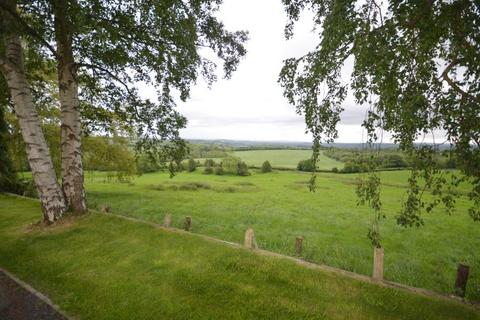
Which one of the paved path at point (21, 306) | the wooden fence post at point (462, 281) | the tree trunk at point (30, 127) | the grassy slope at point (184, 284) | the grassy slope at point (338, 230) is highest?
the tree trunk at point (30, 127)

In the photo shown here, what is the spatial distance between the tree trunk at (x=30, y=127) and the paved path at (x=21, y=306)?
4379 millimetres

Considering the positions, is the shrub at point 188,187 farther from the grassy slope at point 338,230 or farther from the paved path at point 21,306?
the paved path at point 21,306

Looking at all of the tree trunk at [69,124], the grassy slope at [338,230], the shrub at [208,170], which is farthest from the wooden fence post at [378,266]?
the shrub at [208,170]

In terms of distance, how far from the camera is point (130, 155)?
23.4 meters

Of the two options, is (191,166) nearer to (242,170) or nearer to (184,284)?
(242,170)

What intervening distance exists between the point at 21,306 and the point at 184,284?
326 cm

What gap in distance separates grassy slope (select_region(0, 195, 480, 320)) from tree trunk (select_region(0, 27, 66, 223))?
5.22 ft

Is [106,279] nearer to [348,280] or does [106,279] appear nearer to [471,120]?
[348,280]

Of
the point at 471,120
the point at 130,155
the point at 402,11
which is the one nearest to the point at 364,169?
the point at 471,120

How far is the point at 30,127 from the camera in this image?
9305mm

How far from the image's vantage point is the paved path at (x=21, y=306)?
4902mm

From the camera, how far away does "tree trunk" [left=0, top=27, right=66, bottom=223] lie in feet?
29.9

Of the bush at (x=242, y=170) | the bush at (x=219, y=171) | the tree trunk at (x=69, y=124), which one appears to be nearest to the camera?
the tree trunk at (x=69, y=124)

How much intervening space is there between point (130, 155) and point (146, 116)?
14155mm
